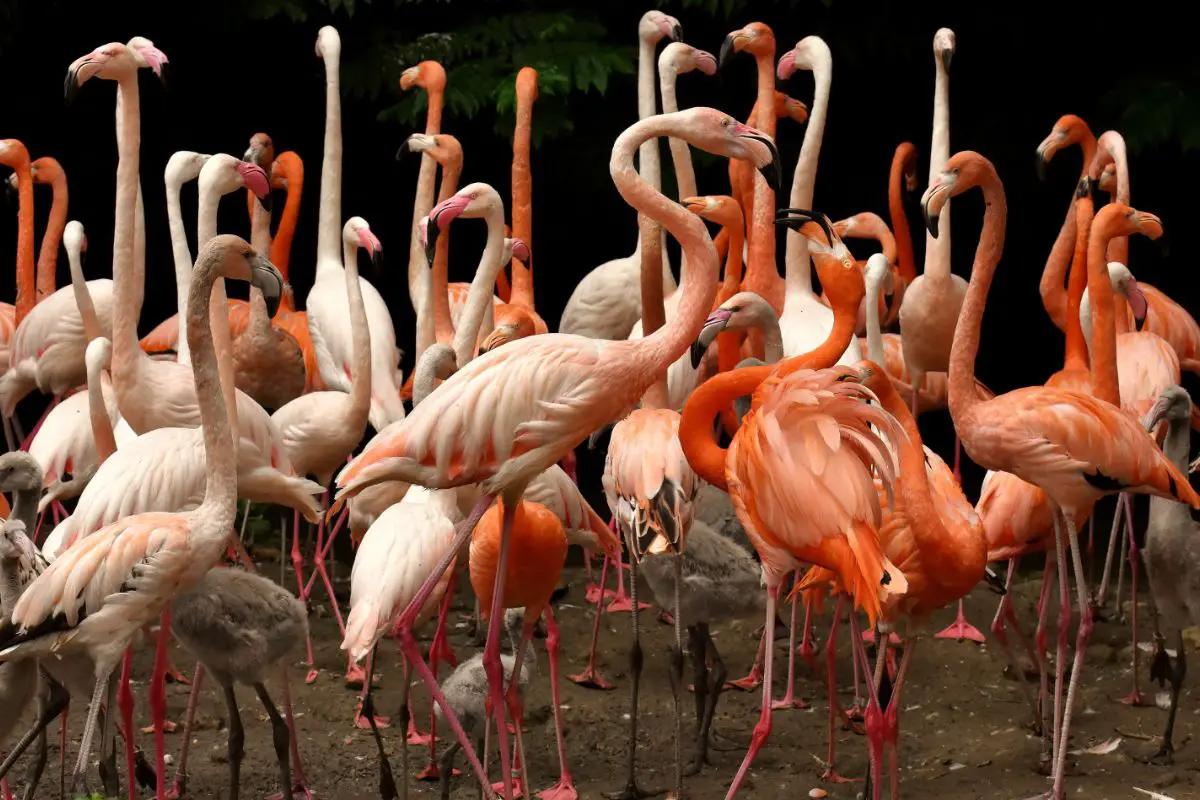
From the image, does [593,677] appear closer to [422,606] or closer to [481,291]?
[481,291]

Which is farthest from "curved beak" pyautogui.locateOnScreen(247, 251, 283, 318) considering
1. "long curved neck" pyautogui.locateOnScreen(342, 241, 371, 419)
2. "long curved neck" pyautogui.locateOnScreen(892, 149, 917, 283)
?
"long curved neck" pyautogui.locateOnScreen(892, 149, 917, 283)

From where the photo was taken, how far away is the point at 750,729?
212 inches

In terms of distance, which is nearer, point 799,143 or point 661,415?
point 661,415

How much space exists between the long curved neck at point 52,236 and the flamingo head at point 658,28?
8.94 feet

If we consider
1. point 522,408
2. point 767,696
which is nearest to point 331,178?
point 522,408

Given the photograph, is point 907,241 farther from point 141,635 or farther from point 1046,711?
point 141,635

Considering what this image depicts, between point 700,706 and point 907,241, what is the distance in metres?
3.13

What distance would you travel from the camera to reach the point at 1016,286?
29.1ft

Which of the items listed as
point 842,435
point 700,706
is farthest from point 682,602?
point 842,435

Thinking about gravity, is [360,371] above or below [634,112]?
below

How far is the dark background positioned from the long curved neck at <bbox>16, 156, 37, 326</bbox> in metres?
0.64

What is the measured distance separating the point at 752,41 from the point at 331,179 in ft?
5.99

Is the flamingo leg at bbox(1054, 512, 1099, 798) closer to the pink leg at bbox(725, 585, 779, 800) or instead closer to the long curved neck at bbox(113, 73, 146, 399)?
the pink leg at bbox(725, 585, 779, 800)

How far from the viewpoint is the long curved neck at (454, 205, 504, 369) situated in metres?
5.41
